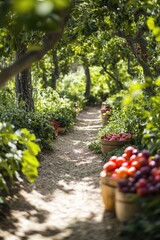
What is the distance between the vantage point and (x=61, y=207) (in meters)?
5.19

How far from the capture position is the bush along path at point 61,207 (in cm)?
411

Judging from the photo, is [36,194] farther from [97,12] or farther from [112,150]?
[97,12]

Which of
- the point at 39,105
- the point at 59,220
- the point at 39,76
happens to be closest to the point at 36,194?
the point at 59,220

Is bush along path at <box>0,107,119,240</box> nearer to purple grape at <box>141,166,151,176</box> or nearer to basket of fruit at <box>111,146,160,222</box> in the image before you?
basket of fruit at <box>111,146,160,222</box>

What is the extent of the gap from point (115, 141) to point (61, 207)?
3088mm

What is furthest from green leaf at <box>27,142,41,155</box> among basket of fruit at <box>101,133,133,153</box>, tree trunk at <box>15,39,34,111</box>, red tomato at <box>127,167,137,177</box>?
tree trunk at <box>15,39,34,111</box>

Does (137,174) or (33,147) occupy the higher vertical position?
(33,147)

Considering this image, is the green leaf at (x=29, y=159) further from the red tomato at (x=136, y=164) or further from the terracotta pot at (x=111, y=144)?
the terracotta pot at (x=111, y=144)

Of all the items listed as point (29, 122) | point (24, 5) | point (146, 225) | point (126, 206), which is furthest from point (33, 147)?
point (29, 122)

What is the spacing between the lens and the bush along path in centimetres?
411

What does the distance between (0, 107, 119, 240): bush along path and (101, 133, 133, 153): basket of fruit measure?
0.38 metres

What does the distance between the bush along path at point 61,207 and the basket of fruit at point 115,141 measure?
0.38 metres

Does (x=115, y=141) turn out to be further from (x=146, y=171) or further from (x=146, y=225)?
(x=146, y=225)

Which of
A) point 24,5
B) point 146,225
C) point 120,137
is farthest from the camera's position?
point 120,137
